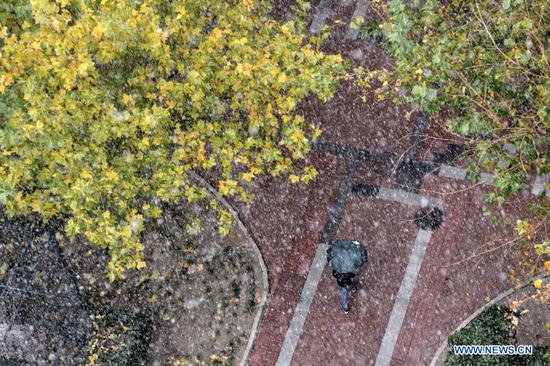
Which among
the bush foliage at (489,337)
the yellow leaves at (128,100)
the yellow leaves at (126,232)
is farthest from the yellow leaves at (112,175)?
the bush foliage at (489,337)

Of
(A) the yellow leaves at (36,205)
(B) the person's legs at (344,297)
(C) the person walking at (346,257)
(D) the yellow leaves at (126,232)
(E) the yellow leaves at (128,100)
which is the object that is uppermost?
(E) the yellow leaves at (128,100)

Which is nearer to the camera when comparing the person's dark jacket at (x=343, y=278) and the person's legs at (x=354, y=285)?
the person's dark jacket at (x=343, y=278)

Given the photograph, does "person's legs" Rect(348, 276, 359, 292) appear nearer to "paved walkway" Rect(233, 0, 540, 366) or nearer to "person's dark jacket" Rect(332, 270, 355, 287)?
"paved walkway" Rect(233, 0, 540, 366)

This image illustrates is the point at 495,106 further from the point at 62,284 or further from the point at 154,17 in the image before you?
the point at 62,284

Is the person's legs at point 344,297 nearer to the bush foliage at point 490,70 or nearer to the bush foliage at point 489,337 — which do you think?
the bush foliage at point 489,337

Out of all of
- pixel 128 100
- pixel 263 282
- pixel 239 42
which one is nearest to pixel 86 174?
pixel 128 100

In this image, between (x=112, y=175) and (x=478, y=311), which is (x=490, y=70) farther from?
(x=478, y=311)

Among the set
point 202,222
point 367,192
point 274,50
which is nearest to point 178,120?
point 274,50
